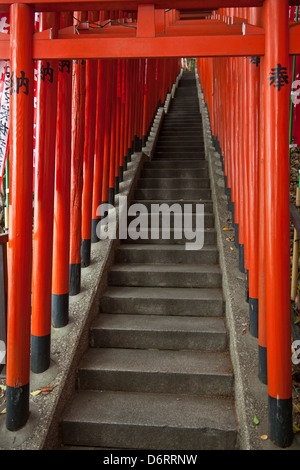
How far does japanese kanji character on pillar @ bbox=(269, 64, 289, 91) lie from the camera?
201 cm

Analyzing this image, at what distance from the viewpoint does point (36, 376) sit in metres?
2.79

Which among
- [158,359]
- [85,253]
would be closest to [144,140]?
[85,253]

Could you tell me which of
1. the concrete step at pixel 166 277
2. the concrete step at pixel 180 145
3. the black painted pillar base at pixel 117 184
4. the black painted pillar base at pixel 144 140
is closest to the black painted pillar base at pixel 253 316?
the concrete step at pixel 166 277

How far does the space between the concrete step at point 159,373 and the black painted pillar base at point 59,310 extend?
0.39 metres

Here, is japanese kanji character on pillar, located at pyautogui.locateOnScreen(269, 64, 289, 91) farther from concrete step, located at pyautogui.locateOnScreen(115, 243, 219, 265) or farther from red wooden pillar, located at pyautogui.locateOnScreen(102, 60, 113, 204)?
red wooden pillar, located at pyautogui.locateOnScreen(102, 60, 113, 204)

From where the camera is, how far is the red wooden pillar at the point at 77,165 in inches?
136

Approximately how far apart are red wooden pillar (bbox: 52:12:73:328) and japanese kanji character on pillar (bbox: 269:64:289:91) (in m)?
1.71

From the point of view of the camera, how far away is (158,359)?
314cm

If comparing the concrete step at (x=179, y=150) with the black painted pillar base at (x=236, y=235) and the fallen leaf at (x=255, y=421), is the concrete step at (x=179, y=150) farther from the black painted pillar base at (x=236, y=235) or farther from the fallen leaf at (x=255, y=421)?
the fallen leaf at (x=255, y=421)

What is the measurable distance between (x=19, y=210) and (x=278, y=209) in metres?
1.64
